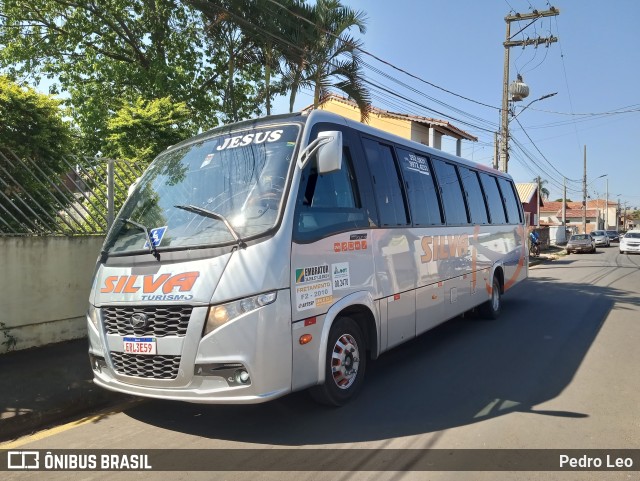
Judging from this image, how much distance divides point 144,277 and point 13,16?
15171 millimetres

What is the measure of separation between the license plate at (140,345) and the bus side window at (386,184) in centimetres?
269

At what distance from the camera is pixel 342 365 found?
4.51 m

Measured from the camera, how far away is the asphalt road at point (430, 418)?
3.64 m

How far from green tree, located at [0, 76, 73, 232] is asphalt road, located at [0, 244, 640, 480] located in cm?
323

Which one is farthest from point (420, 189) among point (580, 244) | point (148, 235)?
point (580, 244)

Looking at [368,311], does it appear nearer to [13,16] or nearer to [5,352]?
[5,352]

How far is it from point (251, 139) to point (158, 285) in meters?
1.64

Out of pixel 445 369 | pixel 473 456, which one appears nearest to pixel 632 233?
pixel 445 369

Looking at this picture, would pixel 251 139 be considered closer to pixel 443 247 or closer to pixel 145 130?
pixel 443 247

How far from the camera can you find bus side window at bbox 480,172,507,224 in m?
9.21

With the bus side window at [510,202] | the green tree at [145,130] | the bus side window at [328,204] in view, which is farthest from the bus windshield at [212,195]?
the bus side window at [510,202]

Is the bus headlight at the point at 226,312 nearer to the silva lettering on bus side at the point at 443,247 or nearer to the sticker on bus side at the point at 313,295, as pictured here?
the sticker on bus side at the point at 313,295

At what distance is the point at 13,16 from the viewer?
14695 mm

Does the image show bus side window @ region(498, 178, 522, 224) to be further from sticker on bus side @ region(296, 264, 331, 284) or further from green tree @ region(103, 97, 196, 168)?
sticker on bus side @ region(296, 264, 331, 284)
